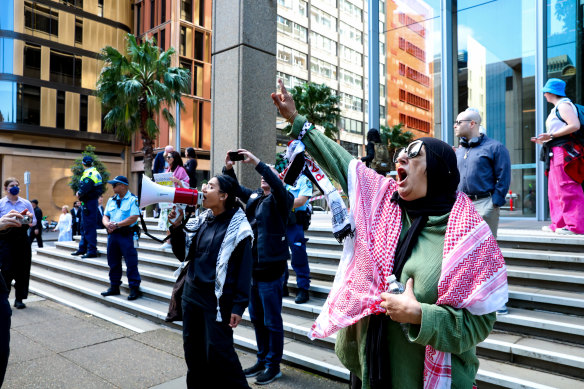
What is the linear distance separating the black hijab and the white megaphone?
170 centimetres

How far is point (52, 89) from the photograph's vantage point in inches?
1287

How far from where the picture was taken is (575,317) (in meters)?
4.00

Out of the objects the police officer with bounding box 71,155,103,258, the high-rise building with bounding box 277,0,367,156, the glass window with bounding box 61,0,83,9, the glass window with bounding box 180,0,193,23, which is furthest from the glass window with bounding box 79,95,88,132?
the police officer with bounding box 71,155,103,258

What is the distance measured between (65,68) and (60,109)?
3395 mm

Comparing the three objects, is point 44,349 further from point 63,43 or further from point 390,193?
point 63,43

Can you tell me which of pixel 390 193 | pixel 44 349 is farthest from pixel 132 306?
pixel 390 193

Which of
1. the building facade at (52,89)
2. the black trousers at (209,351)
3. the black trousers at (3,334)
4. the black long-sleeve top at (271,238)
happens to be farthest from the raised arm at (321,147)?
the building facade at (52,89)

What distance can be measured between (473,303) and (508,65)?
1155 cm

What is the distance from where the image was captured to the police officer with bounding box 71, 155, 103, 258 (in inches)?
364

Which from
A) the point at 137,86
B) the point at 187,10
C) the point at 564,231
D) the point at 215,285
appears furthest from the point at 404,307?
the point at 187,10

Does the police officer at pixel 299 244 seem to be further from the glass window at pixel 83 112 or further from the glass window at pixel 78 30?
the glass window at pixel 78 30

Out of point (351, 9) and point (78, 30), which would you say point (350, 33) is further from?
point (78, 30)

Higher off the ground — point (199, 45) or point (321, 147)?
point (199, 45)

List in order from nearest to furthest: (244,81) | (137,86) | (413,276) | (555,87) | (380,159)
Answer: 1. (413,276)
2. (555,87)
3. (244,81)
4. (380,159)
5. (137,86)
